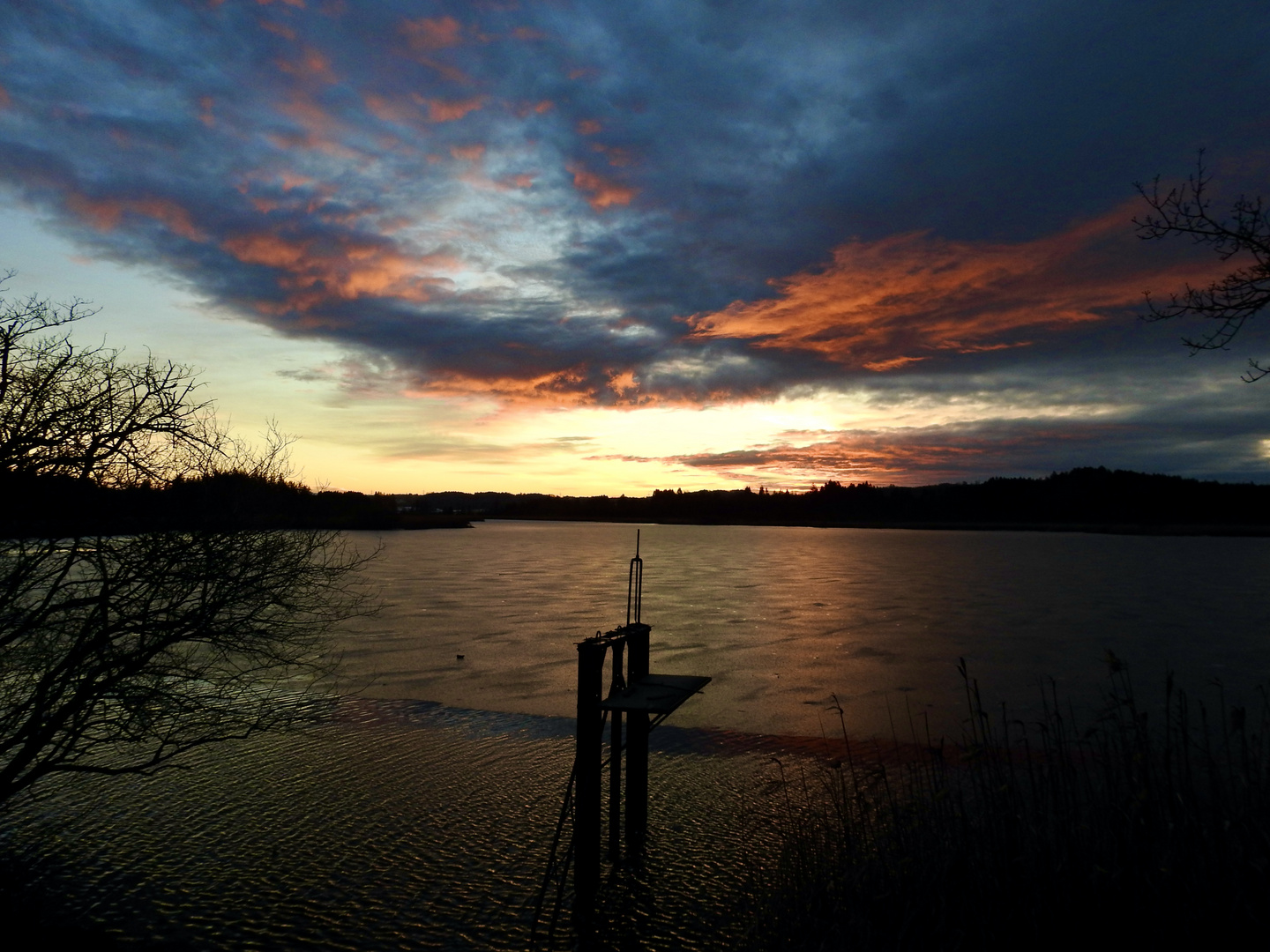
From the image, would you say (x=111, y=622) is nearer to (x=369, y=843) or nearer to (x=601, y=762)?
(x=369, y=843)

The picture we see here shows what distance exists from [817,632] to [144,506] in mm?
18618

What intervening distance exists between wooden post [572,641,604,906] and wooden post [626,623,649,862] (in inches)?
36.5

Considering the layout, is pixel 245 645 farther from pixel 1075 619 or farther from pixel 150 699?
pixel 1075 619

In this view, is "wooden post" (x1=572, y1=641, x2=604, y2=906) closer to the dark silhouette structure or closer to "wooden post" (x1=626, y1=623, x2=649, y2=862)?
the dark silhouette structure

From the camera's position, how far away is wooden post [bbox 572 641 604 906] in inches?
256

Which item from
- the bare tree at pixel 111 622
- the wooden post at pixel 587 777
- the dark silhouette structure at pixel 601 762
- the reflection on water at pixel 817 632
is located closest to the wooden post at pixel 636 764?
the dark silhouette structure at pixel 601 762

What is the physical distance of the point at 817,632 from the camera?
2256 centimetres

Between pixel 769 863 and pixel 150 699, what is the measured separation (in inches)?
212

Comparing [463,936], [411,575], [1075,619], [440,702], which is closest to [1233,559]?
[1075,619]

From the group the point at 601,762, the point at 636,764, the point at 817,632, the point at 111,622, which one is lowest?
the point at 817,632

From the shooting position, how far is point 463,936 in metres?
6.14

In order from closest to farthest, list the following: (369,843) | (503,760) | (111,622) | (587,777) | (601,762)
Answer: (587,777) < (111,622) < (601,762) < (369,843) < (503,760)

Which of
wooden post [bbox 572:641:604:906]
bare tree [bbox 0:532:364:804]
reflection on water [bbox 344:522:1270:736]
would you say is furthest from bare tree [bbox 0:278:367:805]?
reflection on water [bbox 344:522:1270:736]

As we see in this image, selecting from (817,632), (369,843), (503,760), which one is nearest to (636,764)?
(369,843)
